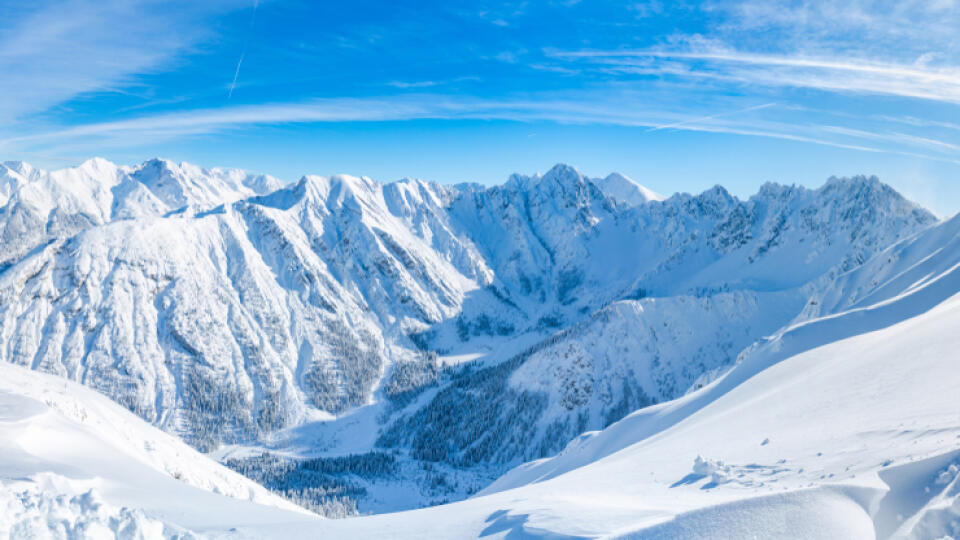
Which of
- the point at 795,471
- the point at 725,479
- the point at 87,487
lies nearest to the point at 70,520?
the point at 87,487

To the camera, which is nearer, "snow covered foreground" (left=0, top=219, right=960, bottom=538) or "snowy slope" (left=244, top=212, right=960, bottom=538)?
"snowy slope" (left=244, top=212, right=960, bottom=538)

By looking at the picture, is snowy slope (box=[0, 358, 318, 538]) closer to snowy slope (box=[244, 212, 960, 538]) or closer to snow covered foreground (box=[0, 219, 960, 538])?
snow covered foreground (box=[0, 219, 960, 538])

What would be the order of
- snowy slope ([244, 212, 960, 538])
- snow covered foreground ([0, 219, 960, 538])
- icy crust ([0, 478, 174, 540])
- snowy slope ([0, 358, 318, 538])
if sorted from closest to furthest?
snowy slope ([244, 212, 960, 538])
snow covered foreground ([0, 219, 960, 538])
icy crust ([0, 478, 174, 540])
snowy slope ([0, 358, 318, 538])

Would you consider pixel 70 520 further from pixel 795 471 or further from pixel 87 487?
pixel 795 471

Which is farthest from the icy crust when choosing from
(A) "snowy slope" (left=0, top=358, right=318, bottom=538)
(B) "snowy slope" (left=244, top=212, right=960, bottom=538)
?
(B) "snowy slope" (left=244, top=212, right=960, bottom=538)

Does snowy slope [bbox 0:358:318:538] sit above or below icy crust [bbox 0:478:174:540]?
below

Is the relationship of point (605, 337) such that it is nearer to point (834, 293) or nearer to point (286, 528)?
point (834, 293)

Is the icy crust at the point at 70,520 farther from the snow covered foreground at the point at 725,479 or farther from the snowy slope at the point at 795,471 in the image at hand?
the snowy slope at the point at 795,471
